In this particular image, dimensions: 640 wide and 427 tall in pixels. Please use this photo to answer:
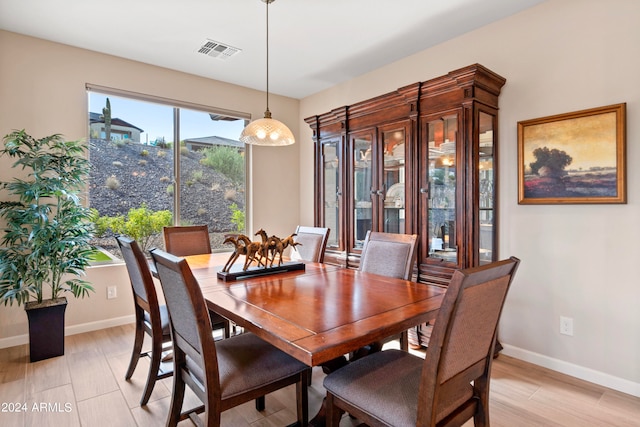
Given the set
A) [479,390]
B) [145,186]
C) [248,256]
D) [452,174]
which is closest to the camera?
[479,390]

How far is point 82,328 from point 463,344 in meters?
3.44

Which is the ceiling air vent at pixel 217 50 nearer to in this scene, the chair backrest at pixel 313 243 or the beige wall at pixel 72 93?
the beige wall at pixel 72 93

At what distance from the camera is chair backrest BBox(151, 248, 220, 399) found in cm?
A: 129

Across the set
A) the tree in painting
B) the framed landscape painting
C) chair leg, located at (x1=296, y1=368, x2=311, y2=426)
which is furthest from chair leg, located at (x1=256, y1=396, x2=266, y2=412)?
the tree in painting

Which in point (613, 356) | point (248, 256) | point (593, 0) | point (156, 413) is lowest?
point (156, 413)

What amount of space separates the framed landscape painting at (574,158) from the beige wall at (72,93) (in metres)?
3.10

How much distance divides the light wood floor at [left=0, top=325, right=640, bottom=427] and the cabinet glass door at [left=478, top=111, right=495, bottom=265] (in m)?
0.86

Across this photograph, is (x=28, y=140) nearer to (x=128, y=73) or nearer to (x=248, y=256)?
(x=128, y=73)

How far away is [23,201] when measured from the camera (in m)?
2.78

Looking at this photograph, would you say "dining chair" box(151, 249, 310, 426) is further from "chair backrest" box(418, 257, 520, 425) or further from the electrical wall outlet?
the electrical wall outlet

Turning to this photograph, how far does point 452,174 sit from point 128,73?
323 centimetres

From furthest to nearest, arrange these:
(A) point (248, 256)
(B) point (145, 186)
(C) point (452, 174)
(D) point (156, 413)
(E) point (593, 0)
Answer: (B) point (145, 186), (C) point (452, 174), (E) point (593, 0), (A) point (248, 256), (D) point (156, 413)

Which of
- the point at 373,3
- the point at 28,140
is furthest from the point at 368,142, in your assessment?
the point at 28,140

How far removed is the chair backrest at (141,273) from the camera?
190cm
